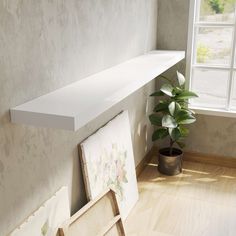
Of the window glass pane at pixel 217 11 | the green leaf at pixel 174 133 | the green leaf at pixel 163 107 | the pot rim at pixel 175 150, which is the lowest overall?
the pot rim at pixel 175 150

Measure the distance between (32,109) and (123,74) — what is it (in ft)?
2.38

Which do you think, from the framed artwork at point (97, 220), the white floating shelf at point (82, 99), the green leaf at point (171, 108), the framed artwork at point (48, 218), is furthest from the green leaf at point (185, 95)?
the framed artwork at point (48, 218)

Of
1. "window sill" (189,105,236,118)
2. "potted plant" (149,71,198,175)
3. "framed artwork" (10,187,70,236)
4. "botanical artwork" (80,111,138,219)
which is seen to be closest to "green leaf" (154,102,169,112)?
"potted plant" (149,71,198,175)

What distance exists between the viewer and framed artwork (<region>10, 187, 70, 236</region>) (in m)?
1.45

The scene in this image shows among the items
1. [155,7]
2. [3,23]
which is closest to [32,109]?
[3,23]

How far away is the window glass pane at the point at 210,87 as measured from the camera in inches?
118

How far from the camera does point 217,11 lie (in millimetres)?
2854

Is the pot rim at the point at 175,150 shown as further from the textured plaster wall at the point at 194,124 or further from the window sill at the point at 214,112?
the window sill at the point at 214,112

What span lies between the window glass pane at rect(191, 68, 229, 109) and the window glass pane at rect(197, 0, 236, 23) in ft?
1.36

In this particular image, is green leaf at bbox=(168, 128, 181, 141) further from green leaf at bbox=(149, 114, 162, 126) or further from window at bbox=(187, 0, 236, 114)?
window at bbox=(187, 0, 236, 114)

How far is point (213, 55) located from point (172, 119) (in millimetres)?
696

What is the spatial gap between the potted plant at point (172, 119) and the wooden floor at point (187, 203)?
109 millimetres

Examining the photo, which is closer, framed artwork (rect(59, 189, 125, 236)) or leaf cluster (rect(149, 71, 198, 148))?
framed artwork (rect(59, 189, 125, 236))

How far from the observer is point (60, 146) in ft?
5.50
